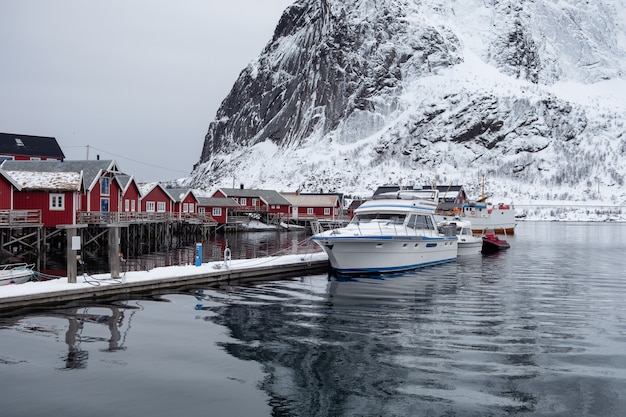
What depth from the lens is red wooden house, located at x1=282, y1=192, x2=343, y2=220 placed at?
91000 millimetres

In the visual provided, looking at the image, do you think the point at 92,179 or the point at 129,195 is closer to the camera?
the point at 92,179

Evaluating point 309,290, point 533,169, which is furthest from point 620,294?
point 533,169

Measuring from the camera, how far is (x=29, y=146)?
252 ft

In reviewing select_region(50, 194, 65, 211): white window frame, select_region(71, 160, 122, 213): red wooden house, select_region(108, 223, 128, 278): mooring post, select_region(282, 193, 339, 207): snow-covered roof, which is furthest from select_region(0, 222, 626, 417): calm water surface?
select_region(282, 193, 339, 207): snow-covered roof

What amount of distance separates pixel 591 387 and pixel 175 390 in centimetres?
990

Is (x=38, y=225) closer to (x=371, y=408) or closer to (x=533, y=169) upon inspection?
(x=371, y=408)

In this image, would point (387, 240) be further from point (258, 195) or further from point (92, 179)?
point (258, 195)

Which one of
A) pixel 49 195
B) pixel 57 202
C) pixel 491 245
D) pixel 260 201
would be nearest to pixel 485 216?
pixel 491 245

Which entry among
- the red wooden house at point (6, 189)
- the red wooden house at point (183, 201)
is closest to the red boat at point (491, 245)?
the red wooden house at point (183, 201)

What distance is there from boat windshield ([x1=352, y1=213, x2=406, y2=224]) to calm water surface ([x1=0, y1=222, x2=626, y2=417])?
323 inches

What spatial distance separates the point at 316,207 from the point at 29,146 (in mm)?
43331

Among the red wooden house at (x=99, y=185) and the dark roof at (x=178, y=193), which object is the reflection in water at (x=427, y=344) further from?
the dark roof at (x=178, y=193)

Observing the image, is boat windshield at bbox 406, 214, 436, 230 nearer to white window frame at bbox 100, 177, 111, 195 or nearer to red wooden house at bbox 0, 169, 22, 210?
red wooden house at bbox 0, 169, 22, 210

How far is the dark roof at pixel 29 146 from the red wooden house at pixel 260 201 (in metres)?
24.6
